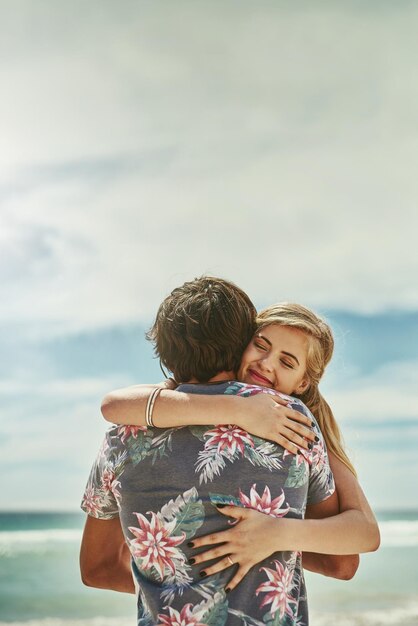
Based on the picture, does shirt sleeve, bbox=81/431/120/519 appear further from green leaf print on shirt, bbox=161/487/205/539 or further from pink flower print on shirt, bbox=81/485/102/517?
green leaf print on shirt, bbox=161/487/205/539

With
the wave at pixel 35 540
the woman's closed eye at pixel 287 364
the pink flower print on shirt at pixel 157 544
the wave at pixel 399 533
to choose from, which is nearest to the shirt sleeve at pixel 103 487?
the pink flower print on shirt at pixel 157 544

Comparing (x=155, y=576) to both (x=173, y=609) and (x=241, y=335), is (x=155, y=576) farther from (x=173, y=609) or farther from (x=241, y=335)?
(x=241, y=335)

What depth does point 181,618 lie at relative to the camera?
1.52 m

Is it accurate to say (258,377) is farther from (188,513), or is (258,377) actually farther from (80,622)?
(80,622)

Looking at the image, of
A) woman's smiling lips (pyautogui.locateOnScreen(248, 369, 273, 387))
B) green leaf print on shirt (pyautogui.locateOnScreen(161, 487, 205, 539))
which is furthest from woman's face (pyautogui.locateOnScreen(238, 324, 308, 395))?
green leaf print on shirt (pyautogui.locateOnScreen(161, 487, 205, 539))

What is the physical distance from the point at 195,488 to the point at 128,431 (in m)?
0.26

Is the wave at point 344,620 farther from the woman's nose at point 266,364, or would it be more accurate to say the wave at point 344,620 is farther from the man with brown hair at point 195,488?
the man with brown hair at point 195,488

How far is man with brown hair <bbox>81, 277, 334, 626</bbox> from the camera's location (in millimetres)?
1549

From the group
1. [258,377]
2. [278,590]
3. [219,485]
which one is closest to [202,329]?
[258,377]

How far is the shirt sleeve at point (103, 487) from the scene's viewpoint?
5.72ft

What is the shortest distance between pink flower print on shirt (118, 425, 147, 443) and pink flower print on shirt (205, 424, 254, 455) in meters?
0.18

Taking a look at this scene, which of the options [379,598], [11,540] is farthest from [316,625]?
[11,540]

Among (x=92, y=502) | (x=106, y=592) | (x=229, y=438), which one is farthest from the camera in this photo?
(x=106, y=592)

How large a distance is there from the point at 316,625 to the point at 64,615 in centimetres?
341
